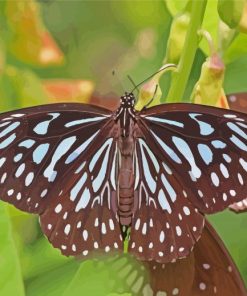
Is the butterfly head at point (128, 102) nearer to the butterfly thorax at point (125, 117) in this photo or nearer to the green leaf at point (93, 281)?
the butterfly thorax at point (125, 117)

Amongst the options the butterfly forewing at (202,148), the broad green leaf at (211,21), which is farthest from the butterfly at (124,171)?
the broad green leaf at (211,21)

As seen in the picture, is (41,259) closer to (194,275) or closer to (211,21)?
(194,275)

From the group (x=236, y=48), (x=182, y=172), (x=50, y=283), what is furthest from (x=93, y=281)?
(x=236, y=48)

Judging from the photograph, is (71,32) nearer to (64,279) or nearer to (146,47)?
(146,47)

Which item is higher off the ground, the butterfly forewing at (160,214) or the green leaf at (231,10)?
the green leaf at (231,10)

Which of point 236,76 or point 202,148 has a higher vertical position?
point 236,76

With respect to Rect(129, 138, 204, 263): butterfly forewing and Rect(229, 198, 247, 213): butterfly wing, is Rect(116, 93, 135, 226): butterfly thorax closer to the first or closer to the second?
Rect(129, 138, 204, 263): butterfly forewing

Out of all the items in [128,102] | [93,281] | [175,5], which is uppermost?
[175,5]
